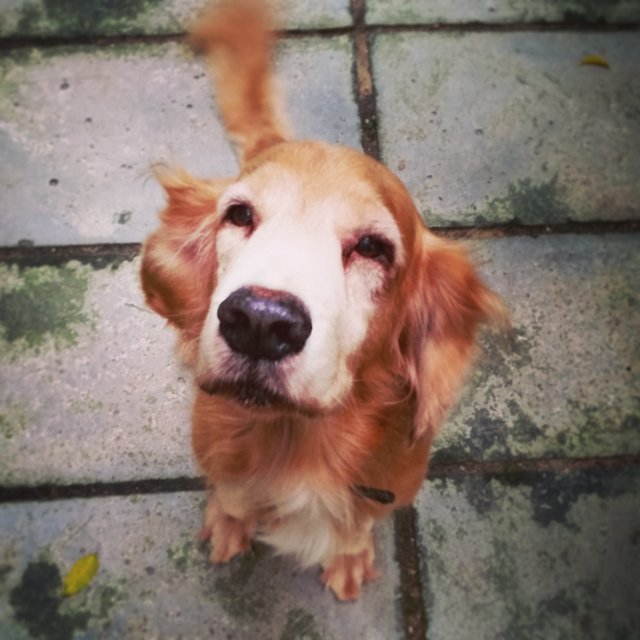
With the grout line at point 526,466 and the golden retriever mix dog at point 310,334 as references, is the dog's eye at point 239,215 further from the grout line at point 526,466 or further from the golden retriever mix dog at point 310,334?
the grout line at point 526,466

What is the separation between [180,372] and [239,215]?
3.15 ft

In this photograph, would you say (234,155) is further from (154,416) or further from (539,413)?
(539,413)

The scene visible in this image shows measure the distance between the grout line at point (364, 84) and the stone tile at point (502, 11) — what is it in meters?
0.07

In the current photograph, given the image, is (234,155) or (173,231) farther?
(234,155)

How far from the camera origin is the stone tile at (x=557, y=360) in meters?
2.39

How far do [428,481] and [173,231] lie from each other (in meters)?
1.20

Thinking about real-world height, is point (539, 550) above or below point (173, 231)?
below

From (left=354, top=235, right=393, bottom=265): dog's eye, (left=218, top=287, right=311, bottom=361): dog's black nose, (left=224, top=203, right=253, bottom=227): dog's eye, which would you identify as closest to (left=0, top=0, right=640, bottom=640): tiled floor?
(left=354, top=235, right=393, bottom=265): dog's eye

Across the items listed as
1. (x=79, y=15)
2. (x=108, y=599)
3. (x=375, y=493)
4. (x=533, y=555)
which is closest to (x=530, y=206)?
(x=533, y=555)

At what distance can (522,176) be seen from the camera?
9.43 ft

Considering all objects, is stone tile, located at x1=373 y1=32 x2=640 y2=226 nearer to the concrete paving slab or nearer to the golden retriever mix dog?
the concrete paving slab

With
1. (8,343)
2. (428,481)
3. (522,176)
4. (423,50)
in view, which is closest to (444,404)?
(428,481)

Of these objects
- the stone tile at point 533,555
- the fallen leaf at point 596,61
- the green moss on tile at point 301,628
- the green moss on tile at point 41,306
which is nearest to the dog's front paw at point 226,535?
the green moss on tile at point 301,628

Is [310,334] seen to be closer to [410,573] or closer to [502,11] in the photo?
[410,573]
